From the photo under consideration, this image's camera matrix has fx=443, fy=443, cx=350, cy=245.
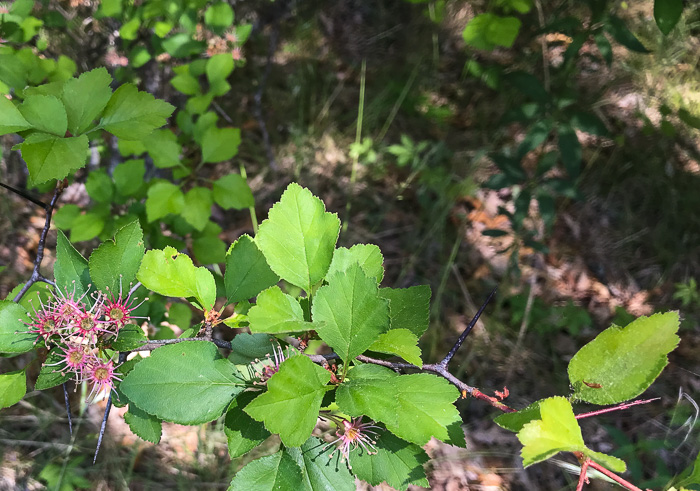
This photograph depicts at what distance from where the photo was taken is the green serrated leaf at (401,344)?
55 centimetres

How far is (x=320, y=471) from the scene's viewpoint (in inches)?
25.0

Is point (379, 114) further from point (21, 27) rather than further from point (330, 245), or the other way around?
point (330, 245)

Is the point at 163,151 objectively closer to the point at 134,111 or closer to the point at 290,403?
the point at 134,111

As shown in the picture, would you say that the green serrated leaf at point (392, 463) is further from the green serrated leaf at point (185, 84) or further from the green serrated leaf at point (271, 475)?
the green serrated leaf at point (185, 84)

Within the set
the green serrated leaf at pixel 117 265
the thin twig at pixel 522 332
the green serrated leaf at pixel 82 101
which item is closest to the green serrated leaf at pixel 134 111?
the green serrated leaf at pixel 82 101

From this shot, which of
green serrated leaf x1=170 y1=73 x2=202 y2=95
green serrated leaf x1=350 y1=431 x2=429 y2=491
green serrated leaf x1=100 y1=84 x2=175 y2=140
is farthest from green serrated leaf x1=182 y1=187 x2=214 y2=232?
green serrated leaf x1=350 y1=431 x2=429 y2=491

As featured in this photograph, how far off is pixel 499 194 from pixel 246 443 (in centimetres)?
268

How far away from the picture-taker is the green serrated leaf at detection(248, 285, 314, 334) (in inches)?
20.2

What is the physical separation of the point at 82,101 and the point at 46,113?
61 millimetres

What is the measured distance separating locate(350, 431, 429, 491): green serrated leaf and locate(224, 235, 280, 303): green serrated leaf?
299 mm

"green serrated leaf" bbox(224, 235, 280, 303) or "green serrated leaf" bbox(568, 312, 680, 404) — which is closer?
"green serrated leaf" bbox(568, 312, 680, 404)

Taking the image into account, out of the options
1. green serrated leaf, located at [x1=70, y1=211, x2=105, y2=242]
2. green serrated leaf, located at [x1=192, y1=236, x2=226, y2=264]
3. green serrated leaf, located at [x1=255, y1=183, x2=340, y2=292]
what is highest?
green serrated leaf, located at [x1=255, y1=183, x2=340, y2=292]

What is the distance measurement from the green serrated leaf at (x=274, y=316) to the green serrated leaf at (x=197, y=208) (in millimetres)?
846

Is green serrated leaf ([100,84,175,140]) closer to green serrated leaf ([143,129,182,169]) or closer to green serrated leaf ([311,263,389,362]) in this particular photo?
green serrated leaf ([311,263,389,362])
